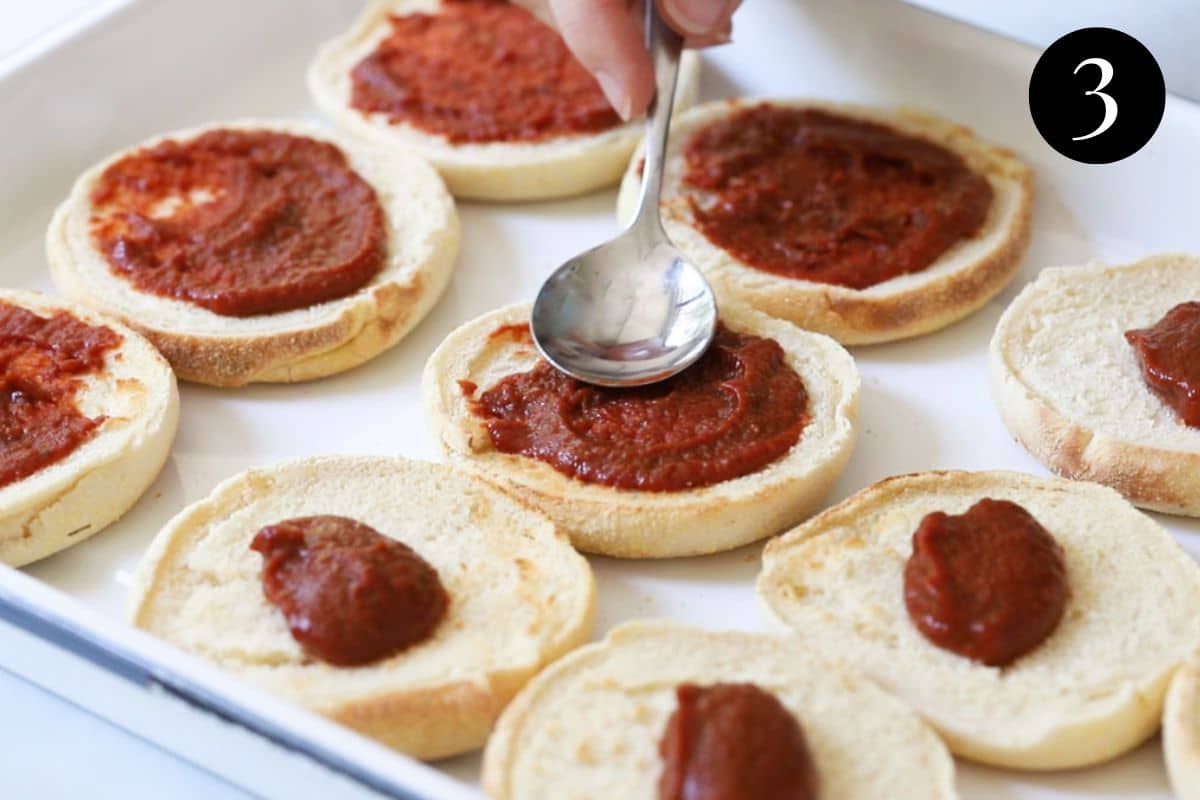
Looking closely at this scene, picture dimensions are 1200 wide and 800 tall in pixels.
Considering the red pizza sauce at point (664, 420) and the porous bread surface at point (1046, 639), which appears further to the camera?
the red pizza sauce at point (664, 420)

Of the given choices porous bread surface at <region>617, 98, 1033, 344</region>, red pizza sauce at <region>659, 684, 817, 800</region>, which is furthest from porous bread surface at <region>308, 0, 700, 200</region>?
red pizza sauce at <region>659, 684, 817, 800</region>

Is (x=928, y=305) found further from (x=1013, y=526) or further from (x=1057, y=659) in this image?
(x=1057, y=659)

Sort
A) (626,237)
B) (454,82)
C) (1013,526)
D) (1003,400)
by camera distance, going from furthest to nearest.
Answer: (454,82)
(626,237)
(1003,400)
(1013,526)

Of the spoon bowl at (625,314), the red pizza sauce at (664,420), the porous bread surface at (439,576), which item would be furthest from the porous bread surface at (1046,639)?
the spoon bowl at (625,314)

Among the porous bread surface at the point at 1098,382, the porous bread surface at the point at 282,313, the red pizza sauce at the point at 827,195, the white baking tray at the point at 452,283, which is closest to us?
the white baking tray at the point at 452,283

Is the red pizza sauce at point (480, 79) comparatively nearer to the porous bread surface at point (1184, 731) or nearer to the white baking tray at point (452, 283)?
the white baking tray at point (452, 283)

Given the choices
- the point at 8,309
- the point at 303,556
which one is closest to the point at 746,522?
the point at 303,556

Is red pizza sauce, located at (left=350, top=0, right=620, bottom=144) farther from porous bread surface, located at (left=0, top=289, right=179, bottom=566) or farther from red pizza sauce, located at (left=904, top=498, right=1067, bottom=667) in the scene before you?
red pizza sauce, located at (left=904, top=498, right=1067, bottom=667)
